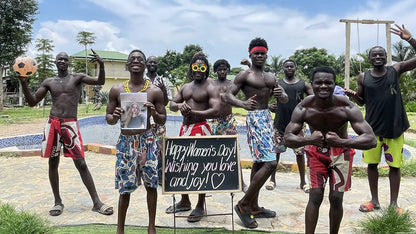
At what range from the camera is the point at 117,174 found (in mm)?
3143

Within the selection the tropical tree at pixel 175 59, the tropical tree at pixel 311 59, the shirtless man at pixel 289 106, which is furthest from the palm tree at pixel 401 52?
the shirtless man at pixel 289 106

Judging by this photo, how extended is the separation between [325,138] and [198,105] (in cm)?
189

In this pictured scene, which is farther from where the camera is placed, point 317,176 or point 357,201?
point 357,201

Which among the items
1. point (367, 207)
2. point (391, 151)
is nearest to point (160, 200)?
point (367, 207)

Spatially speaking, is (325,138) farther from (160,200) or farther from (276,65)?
(276,65)

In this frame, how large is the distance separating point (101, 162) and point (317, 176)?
5.54 m

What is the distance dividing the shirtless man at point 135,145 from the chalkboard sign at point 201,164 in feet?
0.71

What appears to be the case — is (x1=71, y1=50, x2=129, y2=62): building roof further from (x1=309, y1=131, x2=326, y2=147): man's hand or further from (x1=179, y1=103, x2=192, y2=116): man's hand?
→ (x1=309, y1=131, x2=326, y2=147): man's hand

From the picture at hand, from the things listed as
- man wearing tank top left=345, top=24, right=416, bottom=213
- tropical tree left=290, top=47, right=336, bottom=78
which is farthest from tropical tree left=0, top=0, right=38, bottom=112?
tropical tree left=290, top=47, right=336, bottom=78

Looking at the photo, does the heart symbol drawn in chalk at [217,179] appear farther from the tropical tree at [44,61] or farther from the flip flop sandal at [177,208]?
the tropical tree at [44,61]

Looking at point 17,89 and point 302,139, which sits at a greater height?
point 17,89

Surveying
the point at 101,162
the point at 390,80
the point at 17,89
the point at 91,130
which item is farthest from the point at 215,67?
→ the point at 17,89

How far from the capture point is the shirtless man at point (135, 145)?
10.3ft

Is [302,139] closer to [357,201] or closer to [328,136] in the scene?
[328,136]
